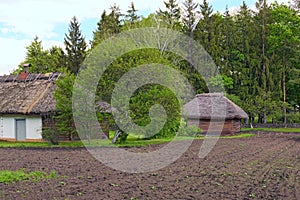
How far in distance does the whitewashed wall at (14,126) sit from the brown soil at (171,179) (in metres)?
7.56

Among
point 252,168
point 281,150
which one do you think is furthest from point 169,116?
point 252,168

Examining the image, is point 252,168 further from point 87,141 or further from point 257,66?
point 257,66

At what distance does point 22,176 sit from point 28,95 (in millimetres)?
16676

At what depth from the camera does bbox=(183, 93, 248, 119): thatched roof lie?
35.7 meters

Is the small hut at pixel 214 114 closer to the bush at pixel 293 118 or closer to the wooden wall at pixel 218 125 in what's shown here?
the wooden wall at pixel 218 125

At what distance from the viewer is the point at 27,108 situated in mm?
27516

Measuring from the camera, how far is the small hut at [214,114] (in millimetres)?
35594

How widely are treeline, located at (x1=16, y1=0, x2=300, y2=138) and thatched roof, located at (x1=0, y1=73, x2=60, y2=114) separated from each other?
13406mm

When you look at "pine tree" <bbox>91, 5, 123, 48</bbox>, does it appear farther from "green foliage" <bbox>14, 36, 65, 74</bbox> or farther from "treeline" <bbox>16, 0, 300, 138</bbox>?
"green foliage" <bbox>14, 36, 65, 74</bbox>

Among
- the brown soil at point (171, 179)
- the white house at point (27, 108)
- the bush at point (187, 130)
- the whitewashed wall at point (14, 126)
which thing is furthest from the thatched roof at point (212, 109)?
the brown soil at point (171, 179)

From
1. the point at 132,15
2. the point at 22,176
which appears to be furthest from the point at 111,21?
the point at 22,176

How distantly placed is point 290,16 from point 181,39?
12.3m

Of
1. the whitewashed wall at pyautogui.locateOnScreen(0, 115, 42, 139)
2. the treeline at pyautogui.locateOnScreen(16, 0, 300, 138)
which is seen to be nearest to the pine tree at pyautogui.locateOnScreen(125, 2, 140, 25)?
the treeline at pyautogui.locateOnScreen(16, 0, 300, 138)

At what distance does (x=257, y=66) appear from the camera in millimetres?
47281
